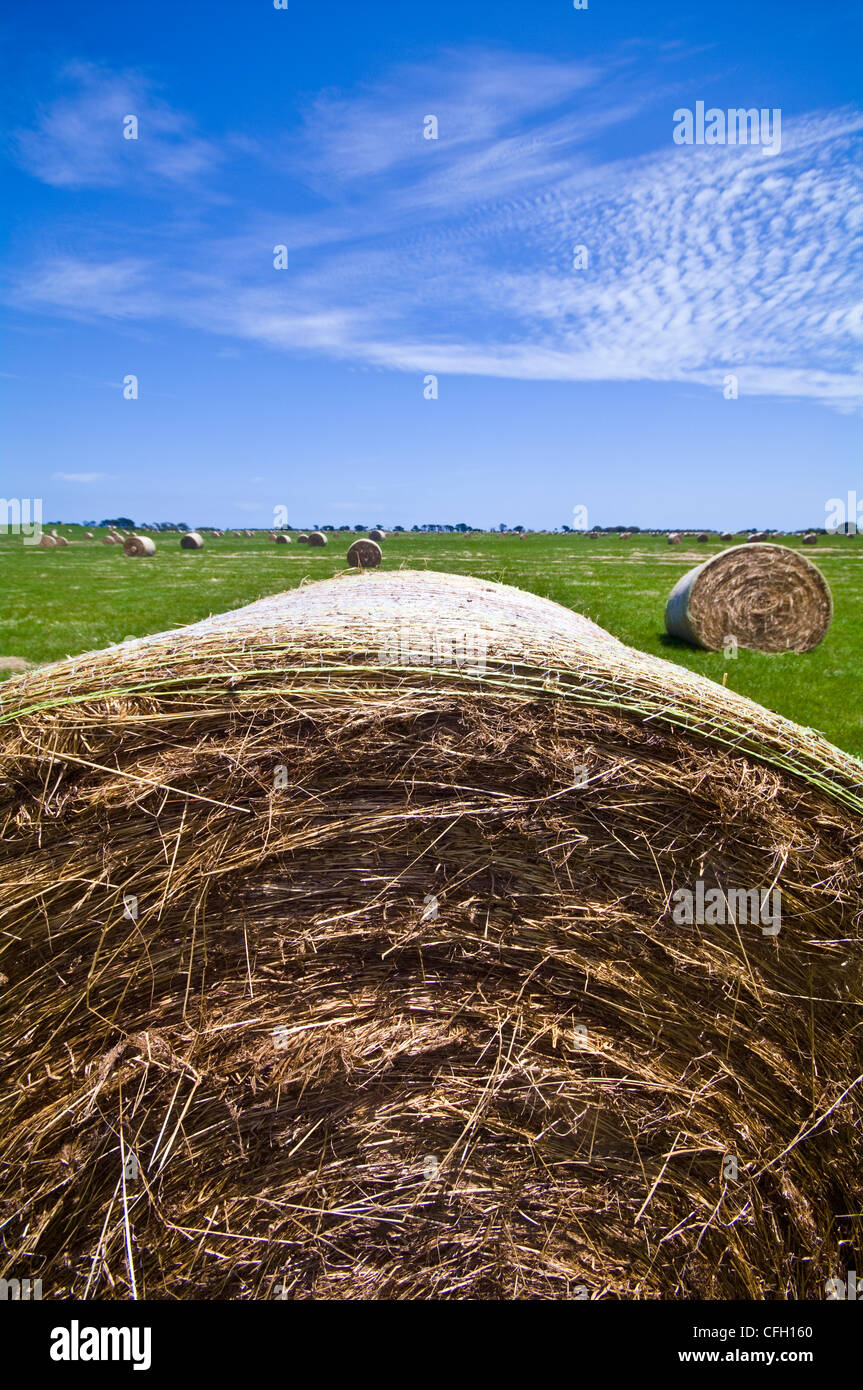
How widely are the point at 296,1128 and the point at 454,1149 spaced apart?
66cm

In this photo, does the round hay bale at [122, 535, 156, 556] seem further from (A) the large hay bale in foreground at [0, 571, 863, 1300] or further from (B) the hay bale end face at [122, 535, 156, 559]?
(A) the large hay bale in foreground at [0, 571, 863, 1300]

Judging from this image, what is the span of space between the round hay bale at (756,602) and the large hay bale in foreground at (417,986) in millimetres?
11819

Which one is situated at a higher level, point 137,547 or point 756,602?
point 137,547

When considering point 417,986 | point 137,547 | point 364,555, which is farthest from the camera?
point 137,547

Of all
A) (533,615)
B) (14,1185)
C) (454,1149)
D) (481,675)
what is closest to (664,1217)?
(454,1149)

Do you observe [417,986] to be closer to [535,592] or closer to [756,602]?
[756,602]

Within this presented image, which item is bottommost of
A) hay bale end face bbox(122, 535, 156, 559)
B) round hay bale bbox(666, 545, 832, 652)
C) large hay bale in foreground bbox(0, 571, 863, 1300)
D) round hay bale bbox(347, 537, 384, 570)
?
large hay bale in foreground bbox(0, 571, 863, 1300)

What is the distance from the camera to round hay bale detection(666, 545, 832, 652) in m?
14.0

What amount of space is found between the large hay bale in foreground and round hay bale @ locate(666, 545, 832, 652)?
38.8ft

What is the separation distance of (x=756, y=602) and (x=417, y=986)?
13396 mm

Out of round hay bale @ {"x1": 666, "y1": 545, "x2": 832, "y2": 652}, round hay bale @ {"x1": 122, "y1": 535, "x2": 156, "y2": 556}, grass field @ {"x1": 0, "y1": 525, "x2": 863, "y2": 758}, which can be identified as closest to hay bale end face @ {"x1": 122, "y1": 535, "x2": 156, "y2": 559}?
round hay bale @ {"x1": 122, "y1": 535, "x2": 156, "y2": 556}

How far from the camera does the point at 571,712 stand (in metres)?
2.90

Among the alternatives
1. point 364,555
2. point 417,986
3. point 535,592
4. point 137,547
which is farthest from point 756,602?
point 137,547

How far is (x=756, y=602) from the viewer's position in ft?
46.9
